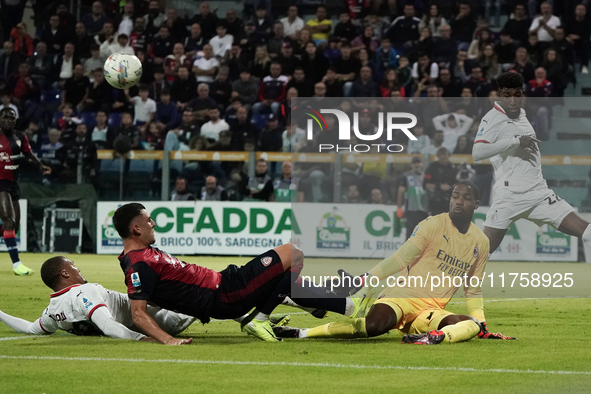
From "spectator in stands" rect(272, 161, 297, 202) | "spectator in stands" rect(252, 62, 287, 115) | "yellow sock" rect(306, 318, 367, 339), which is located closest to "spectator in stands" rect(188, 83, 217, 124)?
"spectator in stands" rect(252, 62, 287, 115)

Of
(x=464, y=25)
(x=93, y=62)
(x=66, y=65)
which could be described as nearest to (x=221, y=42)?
(x=93, y=62)

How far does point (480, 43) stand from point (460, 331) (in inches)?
554

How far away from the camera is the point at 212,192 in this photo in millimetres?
18031

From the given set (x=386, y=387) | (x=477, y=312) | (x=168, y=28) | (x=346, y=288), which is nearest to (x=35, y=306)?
(x=346, y=288)

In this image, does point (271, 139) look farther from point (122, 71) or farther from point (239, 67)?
point (122, 71)

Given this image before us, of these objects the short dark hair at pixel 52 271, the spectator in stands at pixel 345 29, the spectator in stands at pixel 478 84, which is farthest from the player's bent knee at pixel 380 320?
the spectator in stands at pixel 345 29

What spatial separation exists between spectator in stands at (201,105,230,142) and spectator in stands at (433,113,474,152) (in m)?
7.58

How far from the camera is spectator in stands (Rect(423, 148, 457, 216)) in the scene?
9.16m

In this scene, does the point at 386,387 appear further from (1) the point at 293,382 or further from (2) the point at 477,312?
(2) the point at 477,312

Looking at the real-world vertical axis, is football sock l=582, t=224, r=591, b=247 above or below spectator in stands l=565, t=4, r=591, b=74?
below

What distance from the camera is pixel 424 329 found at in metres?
7.10

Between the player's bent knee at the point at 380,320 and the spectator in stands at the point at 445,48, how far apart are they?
1376cm

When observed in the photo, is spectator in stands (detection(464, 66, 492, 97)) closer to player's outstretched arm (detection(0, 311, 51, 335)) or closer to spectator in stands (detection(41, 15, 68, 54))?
spectator in stands (detection(41, 15, 68, 54))

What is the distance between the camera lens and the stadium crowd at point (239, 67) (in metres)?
18.7
